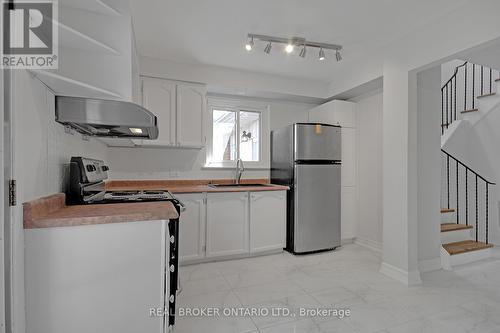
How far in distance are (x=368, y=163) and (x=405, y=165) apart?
1.16m

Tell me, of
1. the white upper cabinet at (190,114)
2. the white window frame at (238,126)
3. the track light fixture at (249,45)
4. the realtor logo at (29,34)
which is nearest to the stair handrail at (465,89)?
the white window frame at (238,126)

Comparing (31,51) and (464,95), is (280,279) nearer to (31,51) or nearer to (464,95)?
(31,51)

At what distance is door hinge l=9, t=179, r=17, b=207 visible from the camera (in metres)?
1.04

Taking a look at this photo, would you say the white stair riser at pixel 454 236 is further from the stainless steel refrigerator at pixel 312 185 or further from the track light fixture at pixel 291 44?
the track light fixture at pixel 291 44

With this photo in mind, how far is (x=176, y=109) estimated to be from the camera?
3.08 meters

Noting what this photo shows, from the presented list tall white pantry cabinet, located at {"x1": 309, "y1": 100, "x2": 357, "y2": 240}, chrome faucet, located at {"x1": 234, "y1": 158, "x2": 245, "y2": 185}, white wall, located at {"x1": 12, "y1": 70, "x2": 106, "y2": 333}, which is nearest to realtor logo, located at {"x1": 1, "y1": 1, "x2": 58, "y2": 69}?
white wall, located at {"x1": 12, "y1": 70, "x2": 106, "y2": 333}

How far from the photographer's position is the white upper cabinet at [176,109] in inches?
117

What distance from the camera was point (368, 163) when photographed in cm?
360

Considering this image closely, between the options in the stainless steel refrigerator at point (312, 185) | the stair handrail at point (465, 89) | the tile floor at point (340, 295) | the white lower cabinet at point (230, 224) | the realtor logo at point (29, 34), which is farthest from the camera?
the stair handrail at point (465, 89)

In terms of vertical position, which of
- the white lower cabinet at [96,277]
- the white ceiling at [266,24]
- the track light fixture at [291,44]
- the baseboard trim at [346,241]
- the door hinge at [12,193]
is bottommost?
the baseboard trim at [346,241]

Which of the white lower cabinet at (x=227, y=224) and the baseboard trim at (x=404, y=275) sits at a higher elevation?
the white lower cabinet at (x=227, y=224)

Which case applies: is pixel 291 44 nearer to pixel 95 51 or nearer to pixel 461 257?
pixel 95 51

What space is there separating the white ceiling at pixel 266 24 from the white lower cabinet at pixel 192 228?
166 centimetres

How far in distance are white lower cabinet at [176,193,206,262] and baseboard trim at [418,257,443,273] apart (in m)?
2.37
